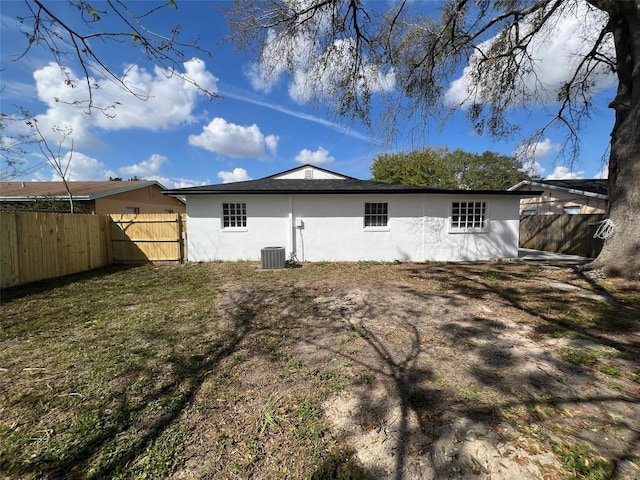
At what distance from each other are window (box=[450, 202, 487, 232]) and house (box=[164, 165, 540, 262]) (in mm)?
34

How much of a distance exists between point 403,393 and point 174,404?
2115 millimetres

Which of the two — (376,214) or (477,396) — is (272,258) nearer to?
(376,214)

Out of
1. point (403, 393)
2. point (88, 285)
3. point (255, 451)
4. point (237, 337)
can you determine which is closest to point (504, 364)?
point (403, 393)

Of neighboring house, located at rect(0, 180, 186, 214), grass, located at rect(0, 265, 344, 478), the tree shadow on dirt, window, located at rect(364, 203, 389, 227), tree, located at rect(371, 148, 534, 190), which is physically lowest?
grass, located at rect(0, 265, 344, 478)

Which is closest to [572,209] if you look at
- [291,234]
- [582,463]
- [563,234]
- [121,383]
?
[563,234]

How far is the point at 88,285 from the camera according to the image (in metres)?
6.91

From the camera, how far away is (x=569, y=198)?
14.5m

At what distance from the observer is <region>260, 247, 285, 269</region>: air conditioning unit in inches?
355

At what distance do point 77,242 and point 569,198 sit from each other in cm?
2222

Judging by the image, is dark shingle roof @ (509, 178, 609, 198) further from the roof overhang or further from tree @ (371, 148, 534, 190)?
tree @ (371, 148, 534, 190)

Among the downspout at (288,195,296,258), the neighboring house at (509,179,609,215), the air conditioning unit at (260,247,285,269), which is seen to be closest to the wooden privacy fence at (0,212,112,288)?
the air conditioning unit at (260,247,285,269)

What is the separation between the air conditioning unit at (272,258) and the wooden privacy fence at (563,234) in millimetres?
11140

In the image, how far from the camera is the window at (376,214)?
10.3 meters

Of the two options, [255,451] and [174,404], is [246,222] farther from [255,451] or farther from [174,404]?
[255,451]
